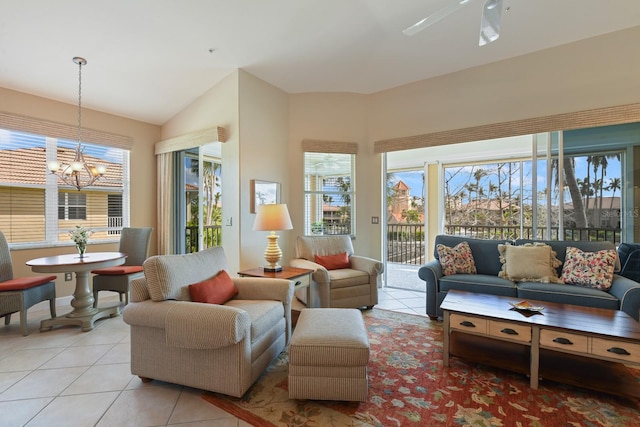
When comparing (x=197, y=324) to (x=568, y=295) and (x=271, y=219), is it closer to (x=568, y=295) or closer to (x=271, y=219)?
(x=271, y=219)

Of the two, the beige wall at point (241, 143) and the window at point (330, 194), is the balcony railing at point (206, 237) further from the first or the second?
the window at point (330, 194)

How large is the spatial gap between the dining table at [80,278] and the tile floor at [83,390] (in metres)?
0.15

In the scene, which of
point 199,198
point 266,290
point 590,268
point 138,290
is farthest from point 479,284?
point 199,198

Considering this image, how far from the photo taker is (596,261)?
9.62ft

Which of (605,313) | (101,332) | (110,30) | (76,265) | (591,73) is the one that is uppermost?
(110,30)

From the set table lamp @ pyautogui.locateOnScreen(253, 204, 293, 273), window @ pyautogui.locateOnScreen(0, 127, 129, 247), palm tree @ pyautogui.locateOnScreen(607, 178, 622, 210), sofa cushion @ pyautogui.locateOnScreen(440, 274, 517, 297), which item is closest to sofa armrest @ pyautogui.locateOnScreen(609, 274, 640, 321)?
sofa cushion @ pyautogui.locateOnScreen(440, 274, 517, 297)

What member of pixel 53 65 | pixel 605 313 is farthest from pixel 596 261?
pixel 53 65

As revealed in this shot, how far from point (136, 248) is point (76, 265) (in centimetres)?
112

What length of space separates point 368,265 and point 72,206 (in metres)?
4.16

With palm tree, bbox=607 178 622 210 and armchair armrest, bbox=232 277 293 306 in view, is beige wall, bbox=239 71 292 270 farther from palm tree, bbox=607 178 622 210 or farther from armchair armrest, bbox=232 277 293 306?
palm tree, bbox=607 178 622 210

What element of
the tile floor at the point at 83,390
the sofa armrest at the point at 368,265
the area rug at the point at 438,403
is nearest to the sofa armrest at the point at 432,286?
the sofa armrest at the point at 368,265

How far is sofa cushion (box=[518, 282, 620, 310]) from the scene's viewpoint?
264 cm

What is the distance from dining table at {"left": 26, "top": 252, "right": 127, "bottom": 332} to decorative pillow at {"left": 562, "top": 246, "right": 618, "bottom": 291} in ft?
15.9

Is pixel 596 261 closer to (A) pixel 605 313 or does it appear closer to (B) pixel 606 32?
(A) pixel 605 313
